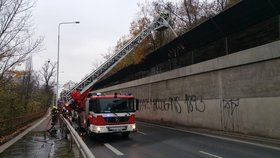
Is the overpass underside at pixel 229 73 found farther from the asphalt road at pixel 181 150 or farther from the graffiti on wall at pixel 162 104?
the asphalt road at pixel 181 150

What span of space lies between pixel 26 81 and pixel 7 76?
23036 mm

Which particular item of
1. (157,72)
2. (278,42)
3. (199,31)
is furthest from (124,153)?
(157,72)

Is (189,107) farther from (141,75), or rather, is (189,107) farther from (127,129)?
(141,75)

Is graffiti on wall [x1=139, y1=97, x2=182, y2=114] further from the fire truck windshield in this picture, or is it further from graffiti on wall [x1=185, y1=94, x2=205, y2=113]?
the fire truck windshield

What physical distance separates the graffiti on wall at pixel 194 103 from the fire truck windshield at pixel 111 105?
300 inches

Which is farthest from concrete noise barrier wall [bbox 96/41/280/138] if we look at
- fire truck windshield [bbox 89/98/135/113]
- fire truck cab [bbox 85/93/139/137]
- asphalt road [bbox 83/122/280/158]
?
fire truck windshield [bbox 89/98/135/113]

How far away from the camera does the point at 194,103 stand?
86.2ft

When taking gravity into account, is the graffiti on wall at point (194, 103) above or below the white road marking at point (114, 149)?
above

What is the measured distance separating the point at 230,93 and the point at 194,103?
5.32 m

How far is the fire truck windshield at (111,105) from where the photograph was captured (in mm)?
18250

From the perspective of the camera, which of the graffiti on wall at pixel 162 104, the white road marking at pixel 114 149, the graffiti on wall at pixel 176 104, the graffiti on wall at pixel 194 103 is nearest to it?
the white road marking at pixel 114 149

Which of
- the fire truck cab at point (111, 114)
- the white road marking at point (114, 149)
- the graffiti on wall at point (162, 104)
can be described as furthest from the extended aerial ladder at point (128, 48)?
the white road marking at point (114, 149)

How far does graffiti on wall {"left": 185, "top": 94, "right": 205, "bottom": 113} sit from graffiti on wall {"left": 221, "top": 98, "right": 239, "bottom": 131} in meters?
2.92

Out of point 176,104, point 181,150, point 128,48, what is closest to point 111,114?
point 181,150
